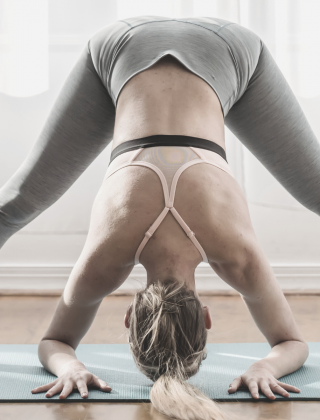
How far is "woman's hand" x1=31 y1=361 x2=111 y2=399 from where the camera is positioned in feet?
4.31

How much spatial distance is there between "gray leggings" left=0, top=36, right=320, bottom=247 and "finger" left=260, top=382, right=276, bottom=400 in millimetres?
666

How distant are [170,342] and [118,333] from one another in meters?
0.94

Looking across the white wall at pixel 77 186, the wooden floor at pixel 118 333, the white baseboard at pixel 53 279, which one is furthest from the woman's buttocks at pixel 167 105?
the white baseboard at pixel 53 279

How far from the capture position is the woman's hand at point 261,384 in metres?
1.31

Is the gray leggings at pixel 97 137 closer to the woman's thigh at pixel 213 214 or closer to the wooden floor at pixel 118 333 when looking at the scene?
the woman's thigh at pixel 213 214

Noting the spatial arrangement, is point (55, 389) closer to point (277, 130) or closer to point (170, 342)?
point (170, 342)

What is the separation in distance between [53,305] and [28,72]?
122 cm

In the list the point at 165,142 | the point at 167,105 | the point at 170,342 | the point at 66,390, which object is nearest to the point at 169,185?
the point at 165,142

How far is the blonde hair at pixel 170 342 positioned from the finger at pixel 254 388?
0.16 m

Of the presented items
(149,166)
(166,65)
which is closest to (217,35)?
(166,65)

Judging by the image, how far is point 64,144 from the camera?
164 centimetres

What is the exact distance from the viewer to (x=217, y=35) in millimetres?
1466

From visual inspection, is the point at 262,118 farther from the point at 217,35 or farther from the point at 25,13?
the point at 25,13

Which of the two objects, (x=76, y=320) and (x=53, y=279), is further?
(x=53, y=279)
